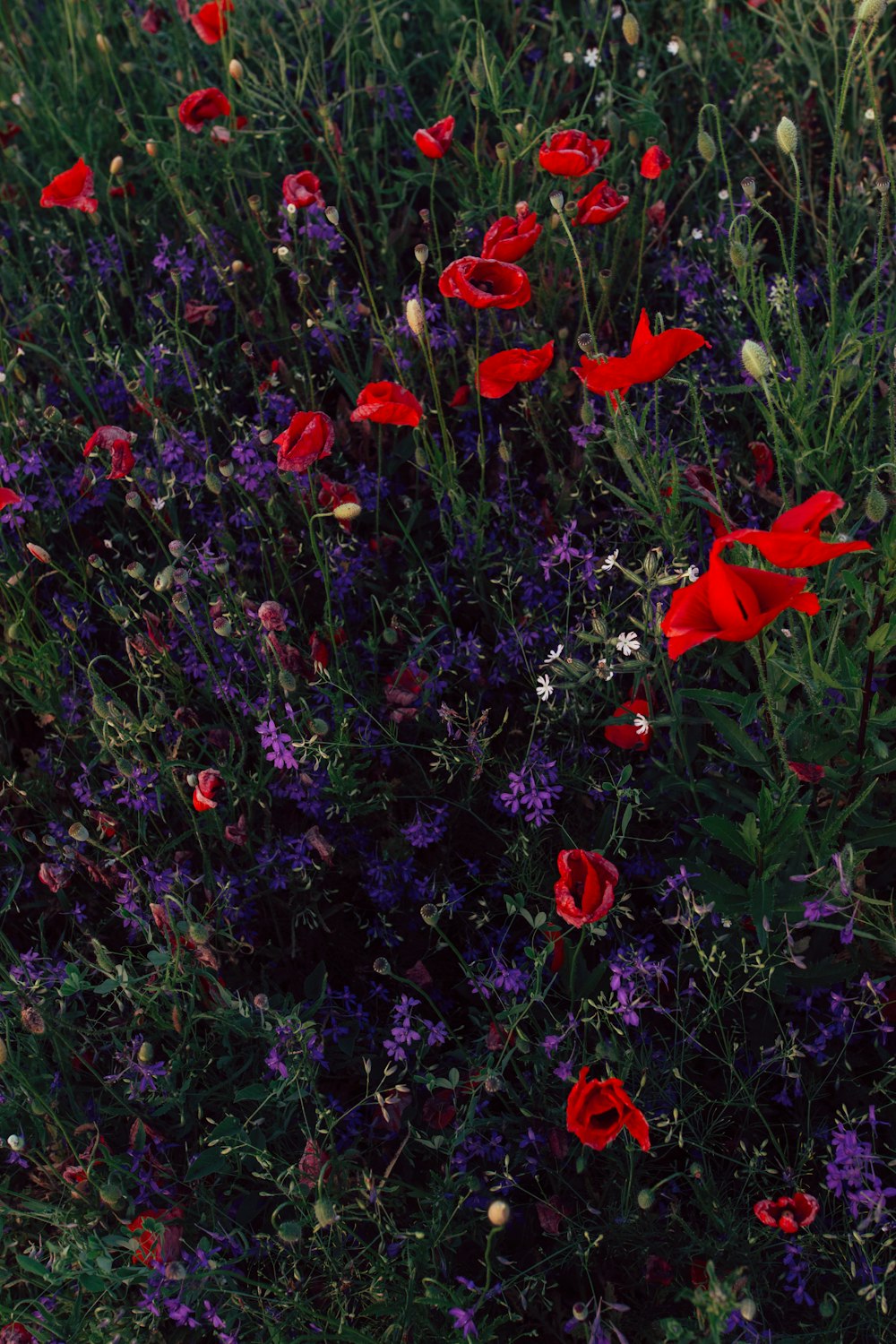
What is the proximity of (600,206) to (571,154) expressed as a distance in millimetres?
107

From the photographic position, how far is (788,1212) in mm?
1440

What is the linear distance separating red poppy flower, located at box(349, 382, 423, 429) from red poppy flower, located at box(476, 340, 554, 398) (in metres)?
0.13

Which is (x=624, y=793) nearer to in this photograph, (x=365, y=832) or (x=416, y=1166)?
(x=365, y=832)

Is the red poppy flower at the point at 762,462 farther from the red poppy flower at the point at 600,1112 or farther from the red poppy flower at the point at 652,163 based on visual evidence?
the red poppy flower at the point at 600,1112

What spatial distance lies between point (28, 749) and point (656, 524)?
1211 millimetres

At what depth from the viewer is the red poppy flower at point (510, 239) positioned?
189 centimetres

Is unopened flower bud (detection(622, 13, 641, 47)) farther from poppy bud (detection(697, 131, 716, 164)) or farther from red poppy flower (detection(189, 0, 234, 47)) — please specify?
red poppy flower (detection(189, 0, 234, 47))

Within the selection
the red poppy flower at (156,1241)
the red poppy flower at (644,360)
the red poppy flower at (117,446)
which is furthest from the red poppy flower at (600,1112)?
the red poppy flower at (117,446)

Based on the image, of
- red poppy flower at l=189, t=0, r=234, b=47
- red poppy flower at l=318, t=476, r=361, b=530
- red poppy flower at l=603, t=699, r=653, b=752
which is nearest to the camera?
red poppy flower at l=603, t=699, r=653, b=752

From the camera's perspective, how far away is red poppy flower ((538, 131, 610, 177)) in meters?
2.05

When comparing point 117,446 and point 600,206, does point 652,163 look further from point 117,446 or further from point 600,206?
point 117,446

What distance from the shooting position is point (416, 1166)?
1.77 metres

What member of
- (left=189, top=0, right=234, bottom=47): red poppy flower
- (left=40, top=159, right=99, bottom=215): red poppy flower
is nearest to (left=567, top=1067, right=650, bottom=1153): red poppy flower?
(left=40, top=159, right=99, bottom=215): red poppy flower

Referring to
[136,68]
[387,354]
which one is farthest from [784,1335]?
[136,68]
